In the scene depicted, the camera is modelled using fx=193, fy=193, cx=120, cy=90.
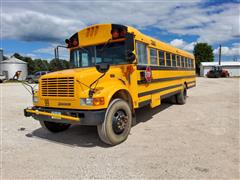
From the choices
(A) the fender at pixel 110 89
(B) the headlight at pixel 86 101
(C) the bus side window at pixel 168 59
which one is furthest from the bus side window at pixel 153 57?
(B) the headlight at pixel 86 101

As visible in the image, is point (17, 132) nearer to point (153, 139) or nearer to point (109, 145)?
point (109, 145)

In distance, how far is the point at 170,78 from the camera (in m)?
6.84

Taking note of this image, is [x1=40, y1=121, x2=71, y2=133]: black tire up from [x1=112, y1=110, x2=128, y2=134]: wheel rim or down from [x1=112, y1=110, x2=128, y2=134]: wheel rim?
down

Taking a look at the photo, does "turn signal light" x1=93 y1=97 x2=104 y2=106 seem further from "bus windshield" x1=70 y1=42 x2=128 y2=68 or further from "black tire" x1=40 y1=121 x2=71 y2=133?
"black tire" x1=40 y1=121 x2=71 y2=133

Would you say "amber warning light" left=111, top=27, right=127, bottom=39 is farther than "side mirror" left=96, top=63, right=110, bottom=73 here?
Yes

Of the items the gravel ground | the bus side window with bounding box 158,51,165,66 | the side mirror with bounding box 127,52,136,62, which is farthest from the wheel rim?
the bus side window with bounding box 158,51,165,66

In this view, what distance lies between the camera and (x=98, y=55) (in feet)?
15.3

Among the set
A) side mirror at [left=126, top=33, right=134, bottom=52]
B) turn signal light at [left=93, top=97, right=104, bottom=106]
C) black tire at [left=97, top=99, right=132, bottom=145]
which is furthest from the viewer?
side mirror at [left=126, top=33, right=134, bottom=52]

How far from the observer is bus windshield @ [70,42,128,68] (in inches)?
173

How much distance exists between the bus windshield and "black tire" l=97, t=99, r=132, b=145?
3.47 feet

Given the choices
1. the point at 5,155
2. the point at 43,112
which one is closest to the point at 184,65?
the point at 43,112

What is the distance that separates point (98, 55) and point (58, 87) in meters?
1.34

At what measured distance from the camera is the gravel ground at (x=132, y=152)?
2920 millimetres

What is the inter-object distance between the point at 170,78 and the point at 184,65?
2.36m
